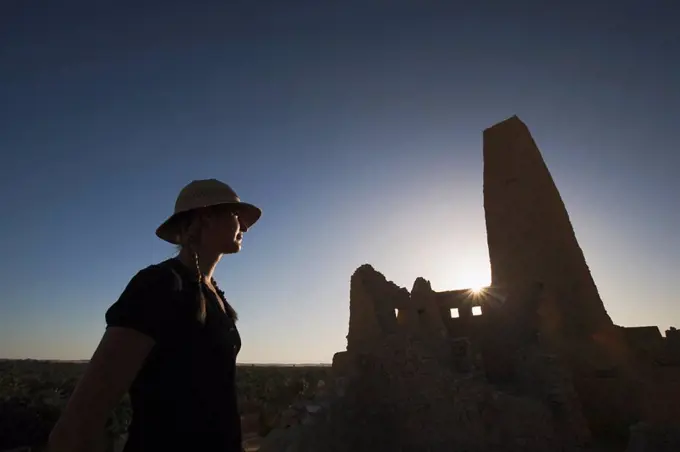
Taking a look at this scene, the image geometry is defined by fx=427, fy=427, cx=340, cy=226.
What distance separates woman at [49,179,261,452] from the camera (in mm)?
1401

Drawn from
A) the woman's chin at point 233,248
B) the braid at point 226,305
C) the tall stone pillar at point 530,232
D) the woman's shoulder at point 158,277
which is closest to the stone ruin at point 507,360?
the tall stone pillar at point 530,232

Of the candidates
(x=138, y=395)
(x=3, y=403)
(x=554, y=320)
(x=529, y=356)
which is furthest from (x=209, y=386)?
(x=3, y=403)

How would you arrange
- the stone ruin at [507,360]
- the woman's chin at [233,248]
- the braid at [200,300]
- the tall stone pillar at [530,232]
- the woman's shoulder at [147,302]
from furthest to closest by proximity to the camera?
the tall stone pillar at [530,232], the stone ruin at [507,360], the woman's chin at [233,248], the braid at [200,300], the woman's shoulder at [147,302]

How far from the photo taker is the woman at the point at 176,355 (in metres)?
1.40

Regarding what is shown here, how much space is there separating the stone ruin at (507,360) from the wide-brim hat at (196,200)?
6241 millimetres

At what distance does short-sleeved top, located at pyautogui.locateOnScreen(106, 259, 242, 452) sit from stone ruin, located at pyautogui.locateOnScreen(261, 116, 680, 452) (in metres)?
6.20

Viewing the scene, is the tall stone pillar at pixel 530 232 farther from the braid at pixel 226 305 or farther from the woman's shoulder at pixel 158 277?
the woman's shoulder at pixel 158 277

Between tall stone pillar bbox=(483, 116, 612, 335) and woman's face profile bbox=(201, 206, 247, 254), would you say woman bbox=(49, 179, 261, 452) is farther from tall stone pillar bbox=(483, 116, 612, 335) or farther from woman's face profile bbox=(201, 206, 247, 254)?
tall stone pillar bbox=(483, 116, 612, 335)

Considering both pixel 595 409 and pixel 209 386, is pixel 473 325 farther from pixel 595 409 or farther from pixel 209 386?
pixel 209 386

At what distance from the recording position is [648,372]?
12.0 meters

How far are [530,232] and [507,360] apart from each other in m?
4.22

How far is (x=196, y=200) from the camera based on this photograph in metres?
1.99

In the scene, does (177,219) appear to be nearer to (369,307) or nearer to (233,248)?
(233,248)

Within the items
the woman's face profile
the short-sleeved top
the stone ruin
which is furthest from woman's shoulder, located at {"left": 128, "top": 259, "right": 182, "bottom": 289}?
the stone ruin
